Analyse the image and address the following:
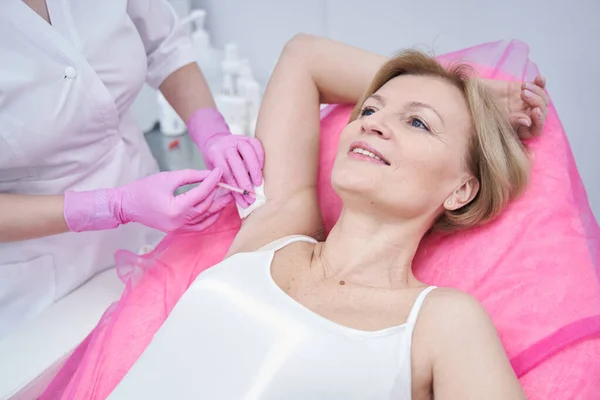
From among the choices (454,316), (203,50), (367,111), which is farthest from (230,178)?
(203,50)

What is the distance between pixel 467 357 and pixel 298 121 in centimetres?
69

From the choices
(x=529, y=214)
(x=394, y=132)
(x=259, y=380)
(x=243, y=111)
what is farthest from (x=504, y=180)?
(x=243, y=111)

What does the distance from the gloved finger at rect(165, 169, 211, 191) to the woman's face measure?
12.6 inches

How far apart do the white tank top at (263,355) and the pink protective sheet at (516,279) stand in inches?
7.1

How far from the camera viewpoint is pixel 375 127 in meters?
1.07

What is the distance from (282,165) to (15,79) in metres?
0.59

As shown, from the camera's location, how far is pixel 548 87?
1654mm

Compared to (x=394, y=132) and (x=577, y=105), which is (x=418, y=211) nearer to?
(x=394, y=132)

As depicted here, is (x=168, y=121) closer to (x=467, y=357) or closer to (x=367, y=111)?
(x=367, y=111)

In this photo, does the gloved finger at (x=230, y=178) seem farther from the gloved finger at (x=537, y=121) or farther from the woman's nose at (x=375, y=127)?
the gloved finger at (x=537, y=121)

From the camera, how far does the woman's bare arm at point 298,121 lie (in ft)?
4.13

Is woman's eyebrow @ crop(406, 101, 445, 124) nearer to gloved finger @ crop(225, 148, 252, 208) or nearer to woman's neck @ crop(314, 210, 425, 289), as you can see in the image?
woman's neck @ crop(314, 210, 425, 289)

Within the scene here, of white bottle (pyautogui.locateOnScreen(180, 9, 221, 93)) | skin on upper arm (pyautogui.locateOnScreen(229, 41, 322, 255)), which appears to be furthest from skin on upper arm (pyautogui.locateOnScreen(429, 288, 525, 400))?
white bottle (pyautogui.locateOnScreen(180, 9, 221, 93))

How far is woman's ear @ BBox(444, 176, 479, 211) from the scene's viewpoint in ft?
3.73
